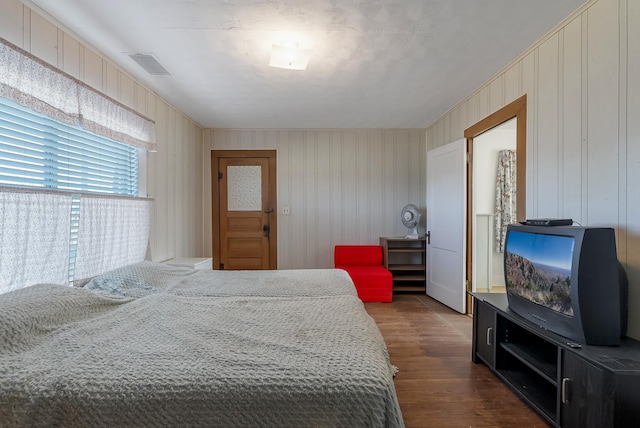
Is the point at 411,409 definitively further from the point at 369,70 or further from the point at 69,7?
the point at 69,7

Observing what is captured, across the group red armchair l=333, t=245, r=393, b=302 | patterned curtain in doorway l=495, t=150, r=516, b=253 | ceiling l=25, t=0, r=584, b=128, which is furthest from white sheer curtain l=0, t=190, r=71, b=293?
patterned curtain in doorway l=495, t=150, r=516, b=253

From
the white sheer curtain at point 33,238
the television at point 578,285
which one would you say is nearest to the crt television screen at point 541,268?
the television at point 578,285

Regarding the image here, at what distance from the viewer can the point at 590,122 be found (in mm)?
1788

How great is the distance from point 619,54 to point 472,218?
1957mm

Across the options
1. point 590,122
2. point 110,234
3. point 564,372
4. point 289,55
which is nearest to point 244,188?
point 110,234

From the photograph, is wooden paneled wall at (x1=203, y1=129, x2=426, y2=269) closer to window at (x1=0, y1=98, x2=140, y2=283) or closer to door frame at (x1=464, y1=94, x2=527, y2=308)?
door frame at (x1=464, y1=94, x2=527, y2=308)

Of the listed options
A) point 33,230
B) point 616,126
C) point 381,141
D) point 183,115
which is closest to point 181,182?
point 183,115

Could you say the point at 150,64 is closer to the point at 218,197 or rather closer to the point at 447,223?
the point at 218,197

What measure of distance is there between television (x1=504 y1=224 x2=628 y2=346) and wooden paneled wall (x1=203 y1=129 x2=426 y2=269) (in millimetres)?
2710

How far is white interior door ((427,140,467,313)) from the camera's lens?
11.0 feet

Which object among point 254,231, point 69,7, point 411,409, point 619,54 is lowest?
point 411,409

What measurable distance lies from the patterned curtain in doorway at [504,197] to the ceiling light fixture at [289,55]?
11.2 feet

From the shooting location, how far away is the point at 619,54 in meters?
1.62

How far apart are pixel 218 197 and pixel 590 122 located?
13.6 ft
